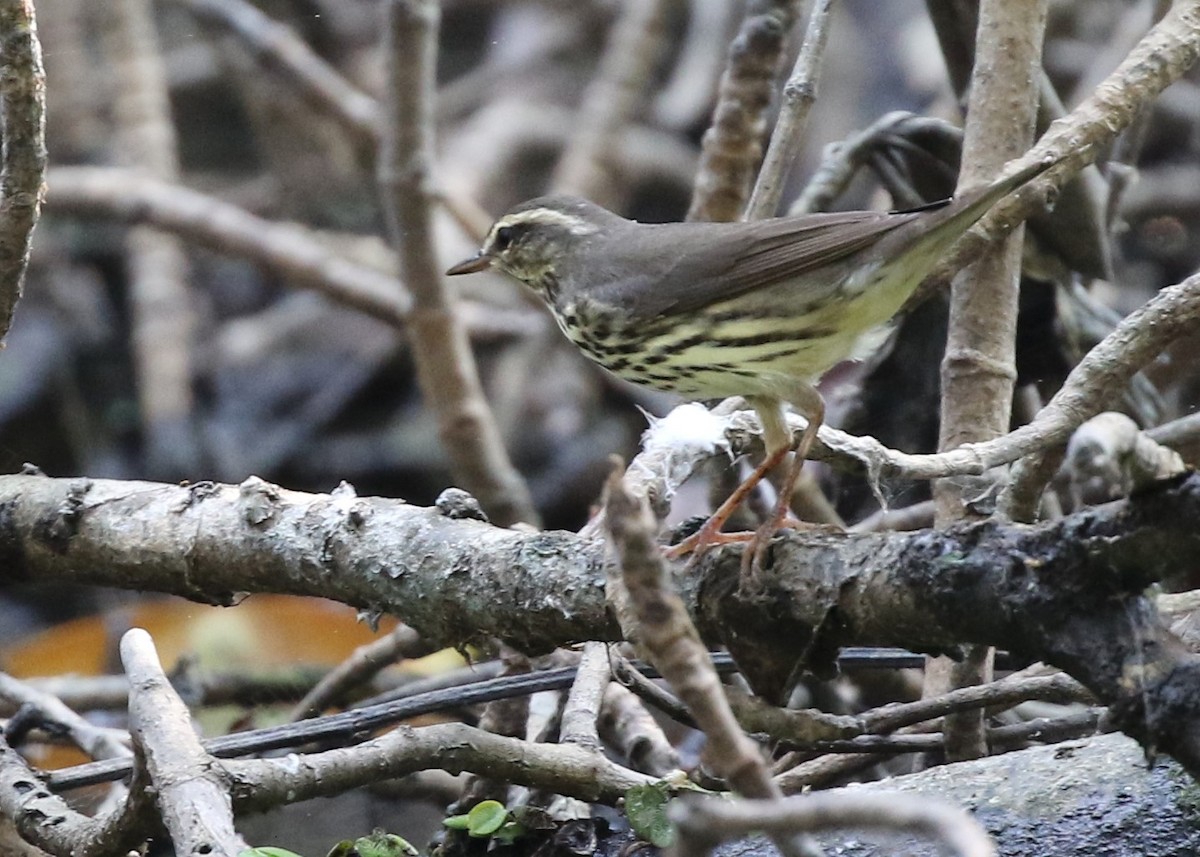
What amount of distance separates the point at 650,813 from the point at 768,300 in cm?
113

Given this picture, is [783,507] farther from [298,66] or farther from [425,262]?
[298,66]

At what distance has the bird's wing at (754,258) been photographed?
10.1ft

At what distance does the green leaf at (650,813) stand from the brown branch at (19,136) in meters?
1.72

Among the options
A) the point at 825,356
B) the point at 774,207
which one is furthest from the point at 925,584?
the point at 774,207

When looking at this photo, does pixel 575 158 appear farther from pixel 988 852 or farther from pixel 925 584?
pixel 988 852

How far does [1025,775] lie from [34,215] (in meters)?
2.18

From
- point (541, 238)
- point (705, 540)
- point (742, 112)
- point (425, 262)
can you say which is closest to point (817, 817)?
point (705, 540)

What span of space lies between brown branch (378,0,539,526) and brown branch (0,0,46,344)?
7.15 feet

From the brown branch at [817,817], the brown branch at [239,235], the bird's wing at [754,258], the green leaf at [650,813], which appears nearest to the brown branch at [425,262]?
the brown branch at [239,235]

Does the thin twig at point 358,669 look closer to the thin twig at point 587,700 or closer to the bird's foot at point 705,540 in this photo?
the thin twig at point 587,700

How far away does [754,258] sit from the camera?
310cm

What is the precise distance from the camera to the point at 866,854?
7.92 feet

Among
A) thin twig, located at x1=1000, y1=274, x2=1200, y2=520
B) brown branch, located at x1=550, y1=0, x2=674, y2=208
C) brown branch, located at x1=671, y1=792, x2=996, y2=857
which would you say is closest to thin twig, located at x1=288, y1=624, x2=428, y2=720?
thin twig, located at x1=1000, y1=274, x2=1200, y2=520

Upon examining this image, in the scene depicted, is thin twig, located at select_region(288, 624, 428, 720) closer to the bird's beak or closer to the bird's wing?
the bird's beak
